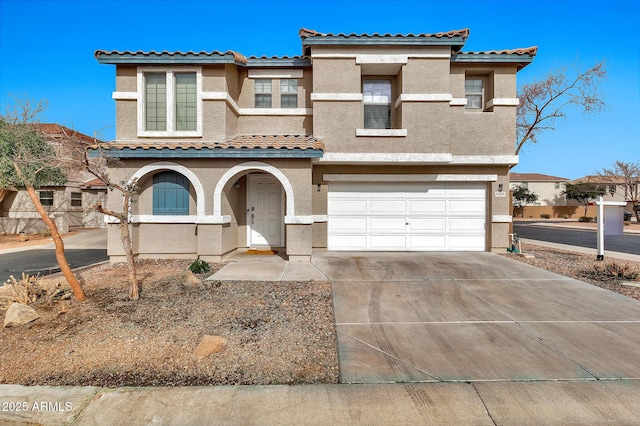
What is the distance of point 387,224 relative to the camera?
1102 centimetres

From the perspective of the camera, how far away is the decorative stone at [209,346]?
379cm

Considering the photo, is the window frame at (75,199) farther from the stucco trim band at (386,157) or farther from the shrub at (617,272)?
the shrub at (617,272)

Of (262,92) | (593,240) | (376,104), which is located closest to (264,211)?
(262,92)

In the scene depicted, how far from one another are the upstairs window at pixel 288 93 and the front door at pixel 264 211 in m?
2.85

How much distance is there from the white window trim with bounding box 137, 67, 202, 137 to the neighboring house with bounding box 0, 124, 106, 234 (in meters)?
11.0

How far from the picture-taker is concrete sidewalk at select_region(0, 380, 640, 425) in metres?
2.81

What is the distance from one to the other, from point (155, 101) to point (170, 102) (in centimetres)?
54

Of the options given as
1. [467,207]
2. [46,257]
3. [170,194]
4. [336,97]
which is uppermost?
[336,97]

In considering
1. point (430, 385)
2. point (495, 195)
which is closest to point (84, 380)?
point (430, 385)

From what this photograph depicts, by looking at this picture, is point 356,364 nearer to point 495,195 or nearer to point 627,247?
point 495,195

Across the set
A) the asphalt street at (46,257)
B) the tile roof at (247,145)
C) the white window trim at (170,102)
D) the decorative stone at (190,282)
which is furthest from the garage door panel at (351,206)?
the asphalt street at (46,257)

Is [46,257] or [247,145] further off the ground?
[247,145]

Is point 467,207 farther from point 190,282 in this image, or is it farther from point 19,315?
point 19,315

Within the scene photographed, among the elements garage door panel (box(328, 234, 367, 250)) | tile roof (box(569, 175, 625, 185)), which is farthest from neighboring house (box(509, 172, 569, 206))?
garage door panel (box(328, 234, 367, 250))
